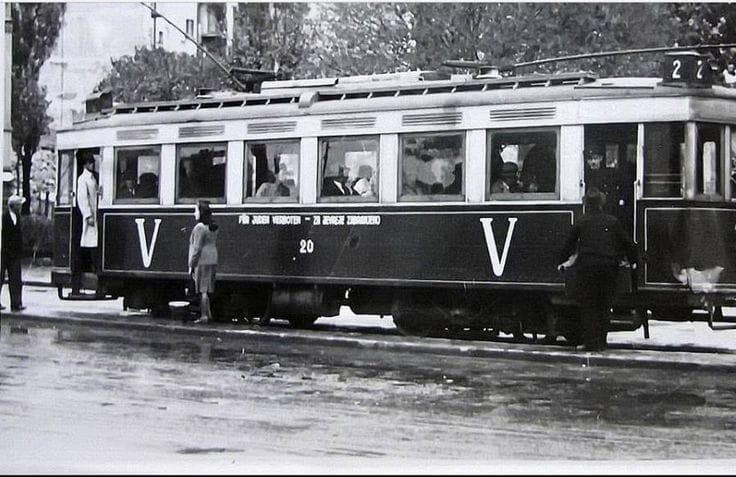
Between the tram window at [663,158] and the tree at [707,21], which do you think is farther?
the tram window at [663,158]

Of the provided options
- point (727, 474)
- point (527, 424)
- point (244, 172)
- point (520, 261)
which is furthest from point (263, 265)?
point (727, 474)

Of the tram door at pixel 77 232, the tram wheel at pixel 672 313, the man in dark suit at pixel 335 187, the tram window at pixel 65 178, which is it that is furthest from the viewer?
the man in dark suit at pixel 335 187

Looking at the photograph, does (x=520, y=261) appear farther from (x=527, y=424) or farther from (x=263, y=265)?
(x=527, y=424)

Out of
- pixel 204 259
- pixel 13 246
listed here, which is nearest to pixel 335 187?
pixel 204 259

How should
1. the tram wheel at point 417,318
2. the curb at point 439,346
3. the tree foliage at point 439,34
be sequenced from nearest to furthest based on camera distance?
1. the tree foliage at point 439,34
2. the curb at point 439,346
3. the tram wheel at point 417,318

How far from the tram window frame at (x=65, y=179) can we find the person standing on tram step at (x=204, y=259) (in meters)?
1.48

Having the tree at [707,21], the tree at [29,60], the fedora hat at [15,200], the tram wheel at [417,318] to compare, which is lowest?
the tram wheel at [417,318]

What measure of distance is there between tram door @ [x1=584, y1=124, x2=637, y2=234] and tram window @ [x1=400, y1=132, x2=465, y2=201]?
3.58 ft

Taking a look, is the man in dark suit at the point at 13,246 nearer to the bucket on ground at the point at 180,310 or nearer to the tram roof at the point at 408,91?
the tram roof at the point at 408,91

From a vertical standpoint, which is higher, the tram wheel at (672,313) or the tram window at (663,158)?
the tram window at (663,158)

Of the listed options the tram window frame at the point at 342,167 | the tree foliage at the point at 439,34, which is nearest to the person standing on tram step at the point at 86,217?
the tree foliage at the point at 439,34

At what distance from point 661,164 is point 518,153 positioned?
3.85 feet

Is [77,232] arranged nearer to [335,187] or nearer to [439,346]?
[335,187]

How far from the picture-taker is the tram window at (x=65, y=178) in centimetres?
1016
